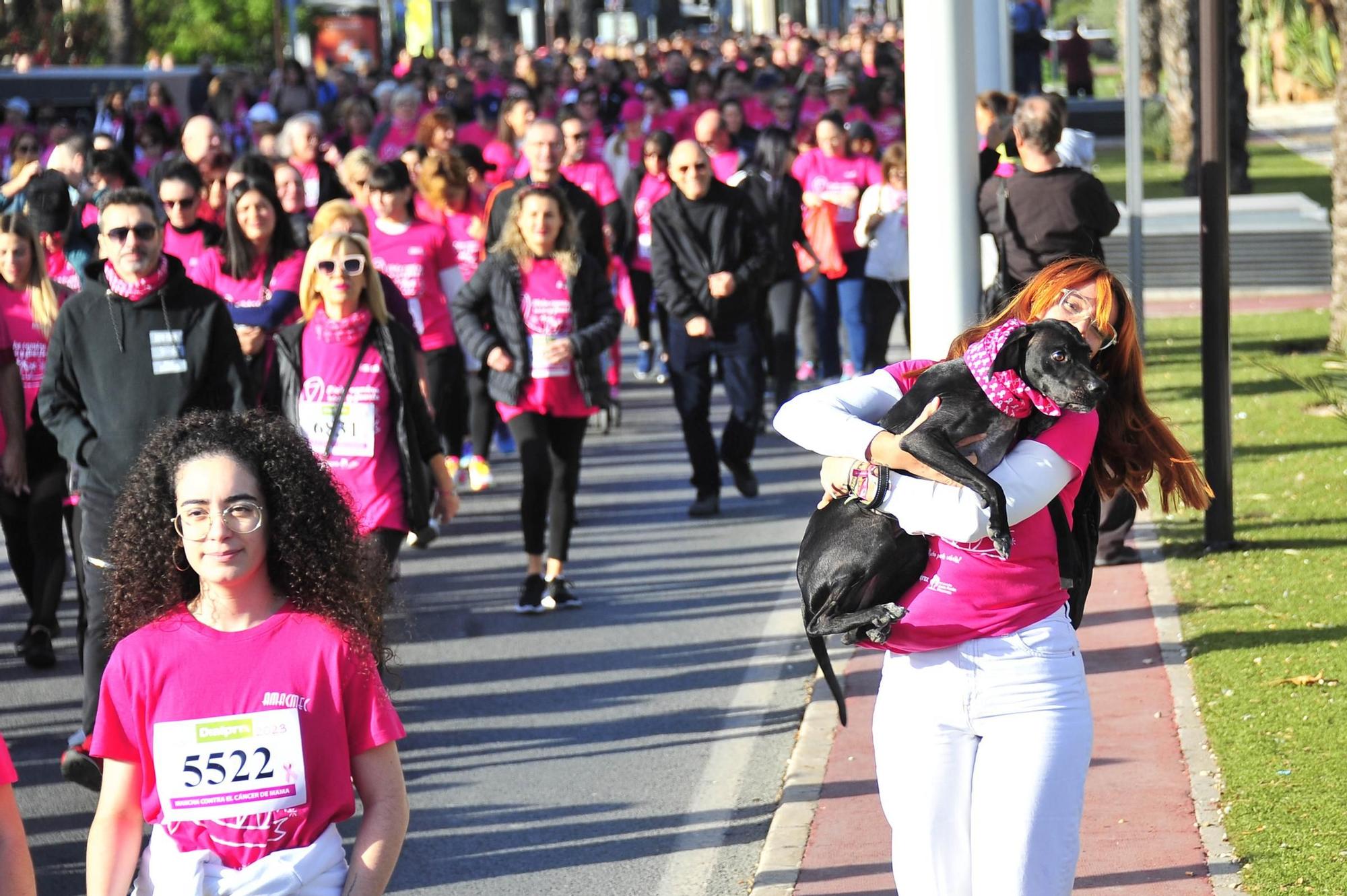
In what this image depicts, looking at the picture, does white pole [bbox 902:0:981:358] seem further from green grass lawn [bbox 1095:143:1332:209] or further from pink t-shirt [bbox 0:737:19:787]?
green grass lawn [bbox 1095:143:1332:209]

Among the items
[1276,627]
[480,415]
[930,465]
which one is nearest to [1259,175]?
[480,415]

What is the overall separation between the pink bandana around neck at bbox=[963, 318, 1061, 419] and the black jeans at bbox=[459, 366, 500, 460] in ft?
24.5

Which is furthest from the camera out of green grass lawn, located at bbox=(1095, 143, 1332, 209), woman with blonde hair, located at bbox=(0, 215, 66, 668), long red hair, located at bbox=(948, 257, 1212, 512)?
green grass lawn, located at bbox=(1095, 143, 1332, 209)

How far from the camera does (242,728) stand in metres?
3.24

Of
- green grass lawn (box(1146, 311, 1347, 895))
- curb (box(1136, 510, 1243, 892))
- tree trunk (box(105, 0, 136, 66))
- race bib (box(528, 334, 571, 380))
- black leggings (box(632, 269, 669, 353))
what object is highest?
tree trunk (box(105, 0, 136, 66))

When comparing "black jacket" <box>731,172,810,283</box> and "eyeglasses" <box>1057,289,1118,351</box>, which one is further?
"black jacket" <box>731,172,810,283</box>

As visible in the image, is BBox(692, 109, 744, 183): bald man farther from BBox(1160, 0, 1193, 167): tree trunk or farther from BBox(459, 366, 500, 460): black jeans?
BBox(1160, 0, 1193, 167): tree trunk

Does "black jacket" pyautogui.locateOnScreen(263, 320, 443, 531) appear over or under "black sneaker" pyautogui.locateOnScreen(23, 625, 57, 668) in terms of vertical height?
over

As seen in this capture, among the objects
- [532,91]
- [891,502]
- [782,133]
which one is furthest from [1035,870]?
[532,91]

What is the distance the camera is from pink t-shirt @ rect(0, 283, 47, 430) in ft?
26.3

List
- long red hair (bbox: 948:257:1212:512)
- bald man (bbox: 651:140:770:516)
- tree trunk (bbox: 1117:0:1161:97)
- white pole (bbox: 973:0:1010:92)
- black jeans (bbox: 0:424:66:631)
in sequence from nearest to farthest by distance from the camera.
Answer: long red hair (bbox: 948:257:1212:512) < black jeans (bbox: 0:424:66:631) < bald man (bbox: 651:140:770:516) < white pole (bbox: 973:0:1010:92) < tree trunk (bbox: 1117:0:1161:97)

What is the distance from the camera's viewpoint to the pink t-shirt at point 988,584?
12.8ft

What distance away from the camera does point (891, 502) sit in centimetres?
391

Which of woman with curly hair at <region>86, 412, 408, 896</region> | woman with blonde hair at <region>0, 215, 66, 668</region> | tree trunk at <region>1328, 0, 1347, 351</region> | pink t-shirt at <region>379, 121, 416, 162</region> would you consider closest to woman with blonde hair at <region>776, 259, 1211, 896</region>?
woman with curly hair at <region>86, 412, 408, 896</region>
